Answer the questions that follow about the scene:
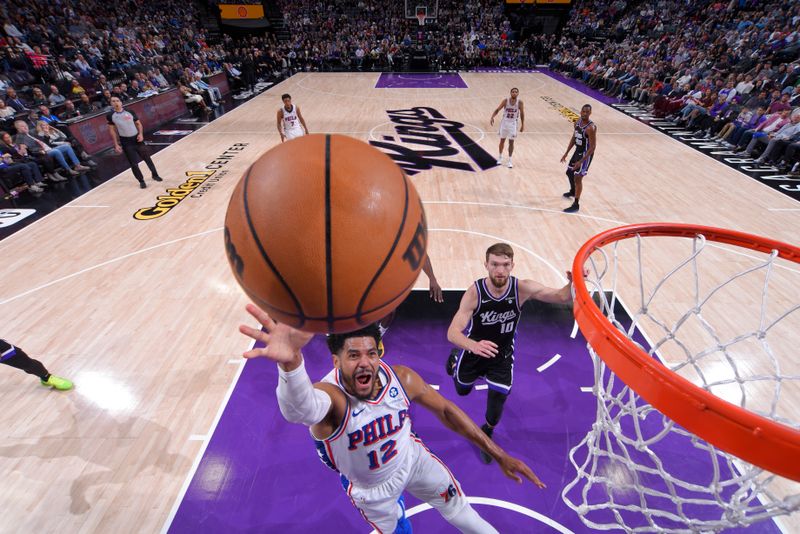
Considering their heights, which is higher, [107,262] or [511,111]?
[511,111]

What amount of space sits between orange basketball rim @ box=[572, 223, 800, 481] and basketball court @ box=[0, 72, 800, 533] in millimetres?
1654

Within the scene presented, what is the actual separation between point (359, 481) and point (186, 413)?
2029mm

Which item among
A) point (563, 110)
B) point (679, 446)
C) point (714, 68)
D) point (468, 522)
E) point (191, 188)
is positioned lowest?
point (563, 110)

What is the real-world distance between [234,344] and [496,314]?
8.62 feet

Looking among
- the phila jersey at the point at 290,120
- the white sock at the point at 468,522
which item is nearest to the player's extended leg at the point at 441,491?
the white sock at the point at 468,522

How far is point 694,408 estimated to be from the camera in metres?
1.34

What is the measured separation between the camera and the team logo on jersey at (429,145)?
8.56 metres

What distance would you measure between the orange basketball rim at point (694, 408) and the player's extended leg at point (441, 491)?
1.04 metres

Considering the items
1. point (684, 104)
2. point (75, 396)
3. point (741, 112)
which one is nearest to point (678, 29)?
point (684, 104)

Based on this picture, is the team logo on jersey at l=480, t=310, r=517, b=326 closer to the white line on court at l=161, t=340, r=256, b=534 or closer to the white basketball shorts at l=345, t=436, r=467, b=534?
the white basketball shorts at l=345, t=436, r=467, b=534

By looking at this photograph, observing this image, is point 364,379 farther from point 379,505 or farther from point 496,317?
point 496,317

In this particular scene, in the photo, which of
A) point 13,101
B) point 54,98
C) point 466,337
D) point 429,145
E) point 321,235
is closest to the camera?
point 321,235

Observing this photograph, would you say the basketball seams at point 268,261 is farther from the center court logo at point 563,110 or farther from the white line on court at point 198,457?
the center court logo at point 563,110

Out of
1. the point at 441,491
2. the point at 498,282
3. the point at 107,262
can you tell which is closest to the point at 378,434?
the point at 441,491
